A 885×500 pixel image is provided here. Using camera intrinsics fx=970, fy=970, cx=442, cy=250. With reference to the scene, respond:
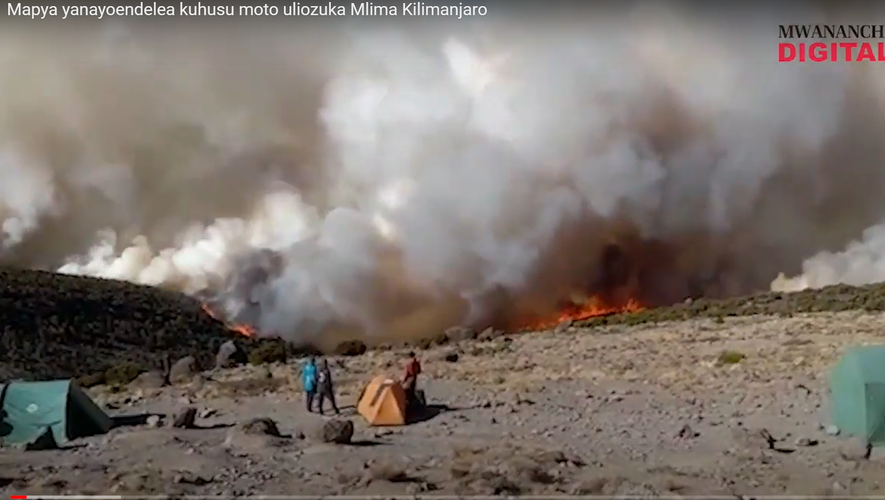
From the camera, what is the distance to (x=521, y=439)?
21.6 meters

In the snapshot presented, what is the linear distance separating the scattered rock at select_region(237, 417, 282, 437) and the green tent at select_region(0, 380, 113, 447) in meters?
3.99

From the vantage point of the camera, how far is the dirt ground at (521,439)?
55.4 ft

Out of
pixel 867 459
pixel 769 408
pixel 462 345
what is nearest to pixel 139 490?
pixel 867 459

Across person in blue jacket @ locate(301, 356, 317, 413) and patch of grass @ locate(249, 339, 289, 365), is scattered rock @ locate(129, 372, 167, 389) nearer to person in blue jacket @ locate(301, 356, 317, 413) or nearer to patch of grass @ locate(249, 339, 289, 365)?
patch of grass @ locate(249, 339, 289, 365)

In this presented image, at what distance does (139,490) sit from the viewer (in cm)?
1642

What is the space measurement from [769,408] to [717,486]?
325 inches

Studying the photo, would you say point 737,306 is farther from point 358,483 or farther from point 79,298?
point 358,483

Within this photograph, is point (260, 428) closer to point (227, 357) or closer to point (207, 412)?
point (207, 412)

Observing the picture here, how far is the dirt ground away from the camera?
1688 centimetres

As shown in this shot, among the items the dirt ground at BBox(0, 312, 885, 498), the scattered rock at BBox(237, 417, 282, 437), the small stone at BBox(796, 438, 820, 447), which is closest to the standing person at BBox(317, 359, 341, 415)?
the dirt ground at BBox(0, 312, 885, 498)

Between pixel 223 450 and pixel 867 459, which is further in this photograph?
pixel 223 450

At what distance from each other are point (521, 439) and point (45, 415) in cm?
1113

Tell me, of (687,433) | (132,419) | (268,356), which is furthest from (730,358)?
(268,356)

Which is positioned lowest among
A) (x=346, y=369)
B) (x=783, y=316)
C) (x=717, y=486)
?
(x=717, y=486)
